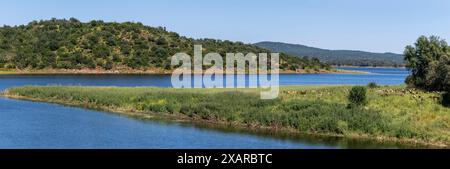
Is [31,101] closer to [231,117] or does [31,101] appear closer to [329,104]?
[231,117]

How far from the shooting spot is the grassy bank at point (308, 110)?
118 feet

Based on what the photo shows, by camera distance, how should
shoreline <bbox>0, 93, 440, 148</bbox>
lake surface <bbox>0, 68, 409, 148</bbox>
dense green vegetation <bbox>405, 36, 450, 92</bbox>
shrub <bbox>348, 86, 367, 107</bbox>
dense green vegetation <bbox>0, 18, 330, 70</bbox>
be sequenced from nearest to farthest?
lake surface <bbox>0, 68, 409, 148</bbox>
shoreline <bbox>0, 93, 440, 148</bbox>
shrub <bbox>348, 86, 367, 107</bbox>
dense green vegetation <bbox>405, 36, 450, 92</bbox>
dense green vegetation <bbox>0, 18, 330, 70</bbox>

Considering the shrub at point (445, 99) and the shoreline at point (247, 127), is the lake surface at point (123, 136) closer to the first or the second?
the shoreline at point (247, 127)

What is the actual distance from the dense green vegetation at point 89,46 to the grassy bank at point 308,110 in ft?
269

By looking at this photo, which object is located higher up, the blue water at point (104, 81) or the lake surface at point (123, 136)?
the lake surface at point (123, 136)

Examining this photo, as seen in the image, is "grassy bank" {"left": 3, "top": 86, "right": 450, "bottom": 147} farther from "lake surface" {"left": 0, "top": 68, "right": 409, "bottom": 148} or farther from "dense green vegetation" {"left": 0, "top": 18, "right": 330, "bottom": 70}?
"dense green vegetation" {"left": 0, "top": 18, "right": 330, "bottom": 70}

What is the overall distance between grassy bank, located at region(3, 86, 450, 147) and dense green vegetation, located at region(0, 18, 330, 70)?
8211 centimetres

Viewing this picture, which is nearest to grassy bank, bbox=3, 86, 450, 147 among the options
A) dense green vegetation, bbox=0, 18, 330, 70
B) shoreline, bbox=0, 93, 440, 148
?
shoreline, bbox=0, 93, 440, 148

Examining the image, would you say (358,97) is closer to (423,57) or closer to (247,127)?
(247,127)

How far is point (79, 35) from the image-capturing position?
149m

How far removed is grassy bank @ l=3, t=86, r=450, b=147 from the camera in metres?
36.1

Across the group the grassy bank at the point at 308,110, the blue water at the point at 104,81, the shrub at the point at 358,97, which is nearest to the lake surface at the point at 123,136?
the grassy bank at the point at 308,110

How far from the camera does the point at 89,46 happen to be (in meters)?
144

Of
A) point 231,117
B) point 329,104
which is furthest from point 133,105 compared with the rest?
point 329,104
